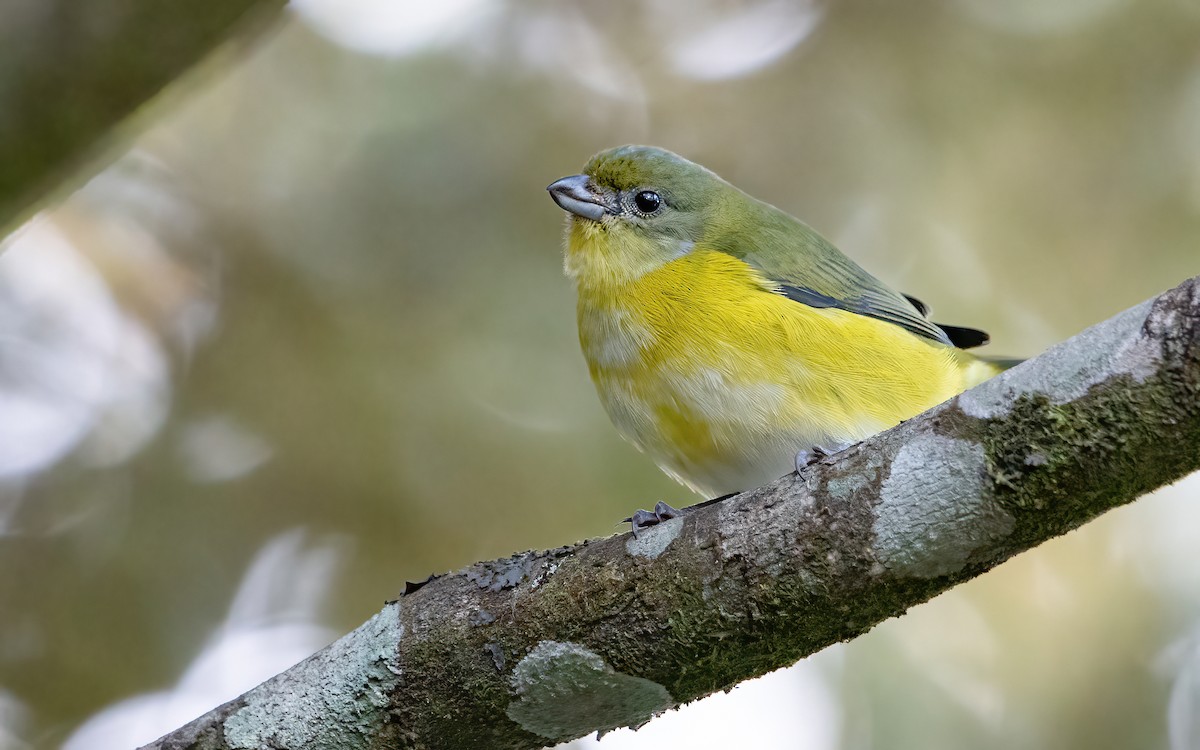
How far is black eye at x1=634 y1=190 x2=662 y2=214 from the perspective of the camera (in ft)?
13.3

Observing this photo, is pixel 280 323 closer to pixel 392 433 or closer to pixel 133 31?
pixel 392 433

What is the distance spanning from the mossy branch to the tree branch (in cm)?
144

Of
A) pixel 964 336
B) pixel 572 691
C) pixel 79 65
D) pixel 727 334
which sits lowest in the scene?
pixel 572 691

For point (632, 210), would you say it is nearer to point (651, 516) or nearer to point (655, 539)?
point (651, 516)

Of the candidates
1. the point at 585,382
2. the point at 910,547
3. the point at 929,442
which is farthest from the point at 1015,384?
the point at 585,382

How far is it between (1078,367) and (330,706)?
65.1 inches

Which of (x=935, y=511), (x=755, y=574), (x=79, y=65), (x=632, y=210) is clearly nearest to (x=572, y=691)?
(x=755, y=574)

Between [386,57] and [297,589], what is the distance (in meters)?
2.72

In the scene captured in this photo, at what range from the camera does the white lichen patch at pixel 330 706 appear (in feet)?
7.89

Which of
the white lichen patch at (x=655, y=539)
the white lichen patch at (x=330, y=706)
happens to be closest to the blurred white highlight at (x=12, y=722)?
the white lichen patch at (x=330, y=706)

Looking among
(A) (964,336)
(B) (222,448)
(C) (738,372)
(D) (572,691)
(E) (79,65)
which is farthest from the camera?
(B) (222,448)

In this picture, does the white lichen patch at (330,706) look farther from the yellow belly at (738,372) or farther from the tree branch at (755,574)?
the yellow belly at (738,372)

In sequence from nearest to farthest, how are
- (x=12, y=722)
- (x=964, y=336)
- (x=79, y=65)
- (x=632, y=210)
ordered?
1. (x=79, y=65)
2. (x=632, y=210)
3. (x=964, y=336)
4. (x=12, y=722)

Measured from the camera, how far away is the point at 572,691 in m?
2.32
